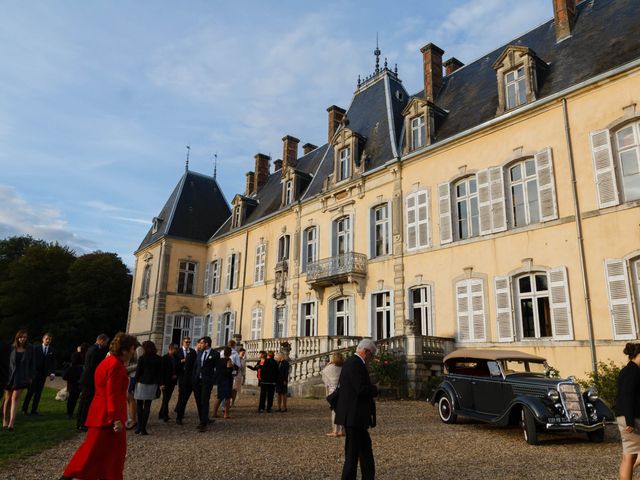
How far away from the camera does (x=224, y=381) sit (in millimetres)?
9484

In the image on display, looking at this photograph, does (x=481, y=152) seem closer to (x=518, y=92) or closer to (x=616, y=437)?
(x=518, y=92)

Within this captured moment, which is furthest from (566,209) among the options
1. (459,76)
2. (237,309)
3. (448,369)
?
(237,309)

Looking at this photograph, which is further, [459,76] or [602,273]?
[459,76]

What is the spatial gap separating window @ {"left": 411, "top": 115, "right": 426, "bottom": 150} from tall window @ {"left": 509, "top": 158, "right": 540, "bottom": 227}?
4.08 metres

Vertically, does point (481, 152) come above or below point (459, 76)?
below

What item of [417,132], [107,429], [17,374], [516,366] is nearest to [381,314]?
[417,132]

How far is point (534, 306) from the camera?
12.9 metres

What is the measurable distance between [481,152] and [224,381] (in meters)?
10.8

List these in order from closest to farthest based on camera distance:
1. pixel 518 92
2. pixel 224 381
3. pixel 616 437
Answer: pixel 616 437 < pixel 224 381 < pixel 518 92

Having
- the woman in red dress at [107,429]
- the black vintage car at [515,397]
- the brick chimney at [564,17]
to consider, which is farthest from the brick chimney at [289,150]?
the woman in red dress at [107,429]

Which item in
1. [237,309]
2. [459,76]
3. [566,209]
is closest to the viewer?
[566,209]

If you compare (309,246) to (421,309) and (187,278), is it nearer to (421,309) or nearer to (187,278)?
(421,309)

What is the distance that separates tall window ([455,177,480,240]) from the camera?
49.4 feet

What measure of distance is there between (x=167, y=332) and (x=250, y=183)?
11146mm
